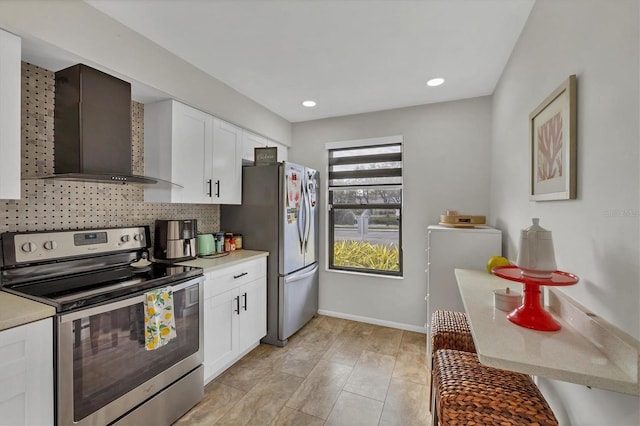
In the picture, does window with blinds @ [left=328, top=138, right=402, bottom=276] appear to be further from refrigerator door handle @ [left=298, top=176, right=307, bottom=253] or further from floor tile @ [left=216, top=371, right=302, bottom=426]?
floor tile @ [left=216, top=371, right=302, bottom=426]

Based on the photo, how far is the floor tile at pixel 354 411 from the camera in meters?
1.83

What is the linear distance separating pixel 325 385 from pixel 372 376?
0.41 metres

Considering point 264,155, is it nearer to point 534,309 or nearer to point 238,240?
point 238,240

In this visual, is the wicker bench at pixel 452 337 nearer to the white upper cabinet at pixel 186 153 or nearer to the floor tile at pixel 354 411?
the floor tile at pixel 354 411

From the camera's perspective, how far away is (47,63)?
1.67m

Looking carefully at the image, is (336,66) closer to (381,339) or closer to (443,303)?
(443,303)

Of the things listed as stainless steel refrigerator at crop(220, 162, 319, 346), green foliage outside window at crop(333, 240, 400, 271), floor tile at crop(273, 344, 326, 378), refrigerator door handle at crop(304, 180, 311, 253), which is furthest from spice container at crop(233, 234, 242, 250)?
green foliage outside window at crop(333, 240, 400, 271)

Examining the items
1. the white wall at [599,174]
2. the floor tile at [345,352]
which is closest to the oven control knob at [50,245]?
the floor tile at [345,352]

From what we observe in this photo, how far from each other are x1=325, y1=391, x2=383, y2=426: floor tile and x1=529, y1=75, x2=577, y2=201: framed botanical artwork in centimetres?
170

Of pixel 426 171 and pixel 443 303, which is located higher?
pixel 426 171

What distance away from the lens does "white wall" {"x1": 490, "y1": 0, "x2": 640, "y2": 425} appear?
2.71 feet

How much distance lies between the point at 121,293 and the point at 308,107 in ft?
8.47

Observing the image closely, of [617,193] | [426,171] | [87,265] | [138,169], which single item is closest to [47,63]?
[138,169]

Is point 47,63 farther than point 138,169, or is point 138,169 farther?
point 138,169
